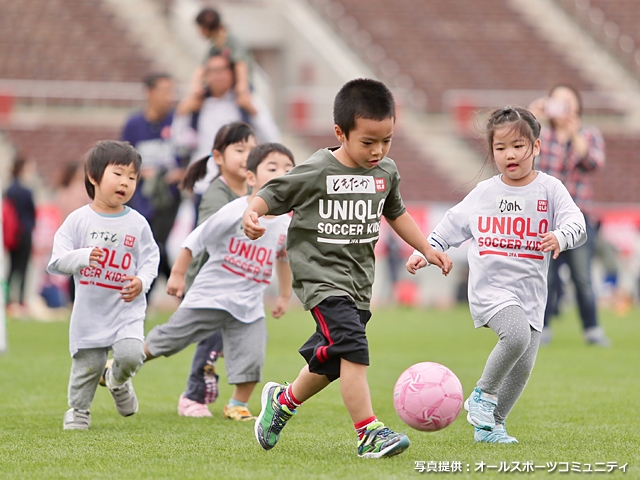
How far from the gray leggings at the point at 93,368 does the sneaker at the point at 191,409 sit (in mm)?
634

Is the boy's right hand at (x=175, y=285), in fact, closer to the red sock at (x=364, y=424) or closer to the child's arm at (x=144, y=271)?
the child's arm at (x=144, y=271)

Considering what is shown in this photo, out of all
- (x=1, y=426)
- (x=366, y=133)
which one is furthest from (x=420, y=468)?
(x=1, y=426)

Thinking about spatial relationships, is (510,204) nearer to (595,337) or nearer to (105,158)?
(105,158)

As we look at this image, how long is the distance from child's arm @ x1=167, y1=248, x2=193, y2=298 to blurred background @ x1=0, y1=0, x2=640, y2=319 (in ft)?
39.1

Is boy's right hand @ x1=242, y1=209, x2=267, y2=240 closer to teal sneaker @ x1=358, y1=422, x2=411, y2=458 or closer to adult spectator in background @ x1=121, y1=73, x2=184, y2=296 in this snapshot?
teal sneaker @ x1=358, y1=422, x2=411, y2=458

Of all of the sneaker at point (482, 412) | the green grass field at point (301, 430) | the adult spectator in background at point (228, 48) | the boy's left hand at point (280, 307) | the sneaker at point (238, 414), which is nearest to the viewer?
the green grass field at point (301, 430)

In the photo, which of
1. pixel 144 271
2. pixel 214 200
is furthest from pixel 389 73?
pixel 144 271

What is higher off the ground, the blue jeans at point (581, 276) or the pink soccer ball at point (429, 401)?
the blue jeans at point (581, 276)

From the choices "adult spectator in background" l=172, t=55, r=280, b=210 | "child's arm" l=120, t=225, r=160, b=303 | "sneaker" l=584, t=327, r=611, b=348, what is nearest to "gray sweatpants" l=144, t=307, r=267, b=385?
"child's arm" l=120, t=225, r=160, b=303

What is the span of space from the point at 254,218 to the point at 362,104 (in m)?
0.64

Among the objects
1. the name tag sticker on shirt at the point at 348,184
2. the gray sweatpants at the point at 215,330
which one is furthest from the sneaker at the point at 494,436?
the gray sweatpants at the point at 215,330

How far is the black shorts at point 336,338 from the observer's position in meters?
4.13

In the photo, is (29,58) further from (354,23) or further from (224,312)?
(224,312)

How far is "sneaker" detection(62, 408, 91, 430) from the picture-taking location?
195 inches
